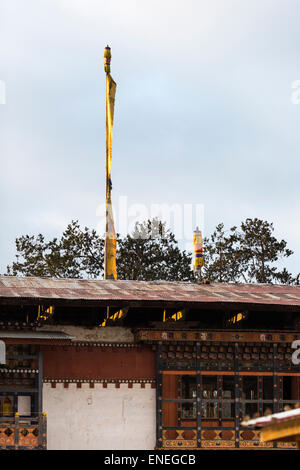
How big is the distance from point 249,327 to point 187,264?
2496cm

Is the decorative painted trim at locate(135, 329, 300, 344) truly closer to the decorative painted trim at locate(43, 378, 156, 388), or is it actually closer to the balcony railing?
the decorative painted trim at locate(43, 378, 156, 388)

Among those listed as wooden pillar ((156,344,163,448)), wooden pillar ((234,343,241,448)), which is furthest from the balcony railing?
wooden pillar ((234,343,241,448))

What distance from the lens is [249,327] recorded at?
867 inches

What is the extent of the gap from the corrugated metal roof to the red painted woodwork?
112 cm

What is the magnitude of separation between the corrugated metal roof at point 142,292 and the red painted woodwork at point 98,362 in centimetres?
112

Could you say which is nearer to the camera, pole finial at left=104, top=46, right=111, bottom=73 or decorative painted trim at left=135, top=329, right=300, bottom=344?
decorative painted trim at left=135, top=329, right=300, bottom=344

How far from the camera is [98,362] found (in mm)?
20766

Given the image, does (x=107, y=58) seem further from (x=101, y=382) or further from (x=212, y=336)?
(x=101, y=382)

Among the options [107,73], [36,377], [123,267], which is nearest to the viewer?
[36,377]

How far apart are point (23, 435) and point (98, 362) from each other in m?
2.47

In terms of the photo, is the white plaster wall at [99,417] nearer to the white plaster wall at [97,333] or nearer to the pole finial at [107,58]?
the white plaster wall at [97,333]

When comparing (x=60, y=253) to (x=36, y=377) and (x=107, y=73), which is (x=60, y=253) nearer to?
(x=107, y=73)

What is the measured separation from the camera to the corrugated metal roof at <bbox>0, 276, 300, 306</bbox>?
66.5 ft
